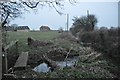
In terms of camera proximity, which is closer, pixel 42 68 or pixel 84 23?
pixel 42 68

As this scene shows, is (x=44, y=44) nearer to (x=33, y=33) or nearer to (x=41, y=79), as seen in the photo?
(x=33, y=33)

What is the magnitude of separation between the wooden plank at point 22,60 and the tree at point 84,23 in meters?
1.51

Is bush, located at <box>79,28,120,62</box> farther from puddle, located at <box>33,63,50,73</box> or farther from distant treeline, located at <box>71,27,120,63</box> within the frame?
puddle, located at <box>33,63,50,73</box>

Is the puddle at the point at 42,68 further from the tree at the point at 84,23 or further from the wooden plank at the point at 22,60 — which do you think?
the tree at the point at 84,23

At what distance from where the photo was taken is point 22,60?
5.77 m

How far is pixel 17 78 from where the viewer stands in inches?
182

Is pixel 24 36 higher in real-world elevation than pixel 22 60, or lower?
higher

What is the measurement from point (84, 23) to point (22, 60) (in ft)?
7.22

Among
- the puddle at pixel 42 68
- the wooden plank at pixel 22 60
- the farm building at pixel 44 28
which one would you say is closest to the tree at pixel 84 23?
the farm building at pixel 44 28

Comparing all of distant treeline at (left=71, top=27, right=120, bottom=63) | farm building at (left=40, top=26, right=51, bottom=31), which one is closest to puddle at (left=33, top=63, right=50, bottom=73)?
farm building at (left=40, top=26, right=51, bottom=31)

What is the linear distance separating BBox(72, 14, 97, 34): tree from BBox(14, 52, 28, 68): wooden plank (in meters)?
1.51

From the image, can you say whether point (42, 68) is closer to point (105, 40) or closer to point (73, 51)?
point (73, 51)

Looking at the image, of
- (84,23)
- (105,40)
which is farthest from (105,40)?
(84,23)

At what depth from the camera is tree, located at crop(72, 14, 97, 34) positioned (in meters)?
6.21
